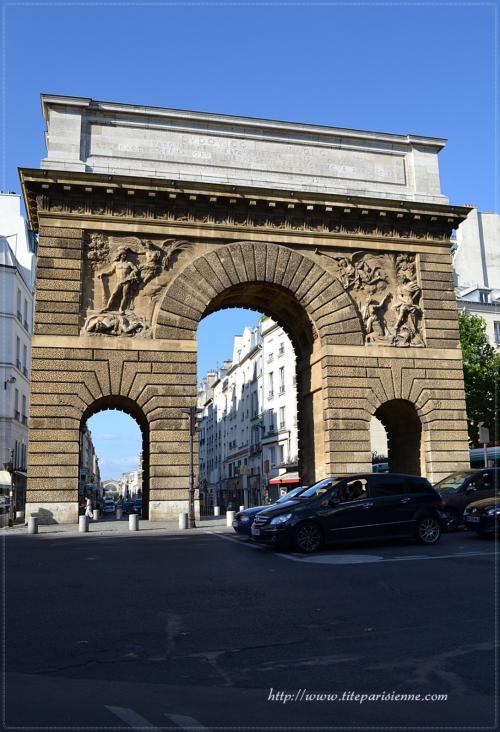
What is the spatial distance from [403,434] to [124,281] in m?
13.6

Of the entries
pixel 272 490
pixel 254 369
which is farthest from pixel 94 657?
pixel 254 369

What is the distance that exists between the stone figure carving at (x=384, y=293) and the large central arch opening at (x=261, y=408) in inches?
92.8

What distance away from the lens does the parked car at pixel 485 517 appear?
614 inches

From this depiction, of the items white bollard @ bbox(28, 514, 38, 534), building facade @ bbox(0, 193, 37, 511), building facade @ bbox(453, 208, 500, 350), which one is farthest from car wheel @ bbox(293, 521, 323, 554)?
building facade @ bbox(453, 208, 500, 350)

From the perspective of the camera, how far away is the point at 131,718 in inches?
177

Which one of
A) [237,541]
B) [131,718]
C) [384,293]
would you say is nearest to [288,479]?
[384,293]

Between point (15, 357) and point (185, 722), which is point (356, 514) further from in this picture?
point (15, 357)

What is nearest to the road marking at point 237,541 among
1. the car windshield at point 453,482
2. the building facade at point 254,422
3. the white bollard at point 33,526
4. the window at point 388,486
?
the window at point 388,486

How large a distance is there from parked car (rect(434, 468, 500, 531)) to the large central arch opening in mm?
9374

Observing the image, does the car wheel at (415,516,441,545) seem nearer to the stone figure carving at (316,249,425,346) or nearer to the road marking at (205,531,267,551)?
the road marking at (205,531,267,551)

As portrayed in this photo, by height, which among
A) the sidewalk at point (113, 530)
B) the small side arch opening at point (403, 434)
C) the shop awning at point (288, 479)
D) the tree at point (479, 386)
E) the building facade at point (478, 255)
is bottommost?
the sidewalk at point (113, 530)

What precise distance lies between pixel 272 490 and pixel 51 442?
35.2 metres

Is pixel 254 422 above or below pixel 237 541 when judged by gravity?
above

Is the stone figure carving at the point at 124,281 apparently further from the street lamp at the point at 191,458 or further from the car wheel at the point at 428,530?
the car wheel at the point at 428,530
